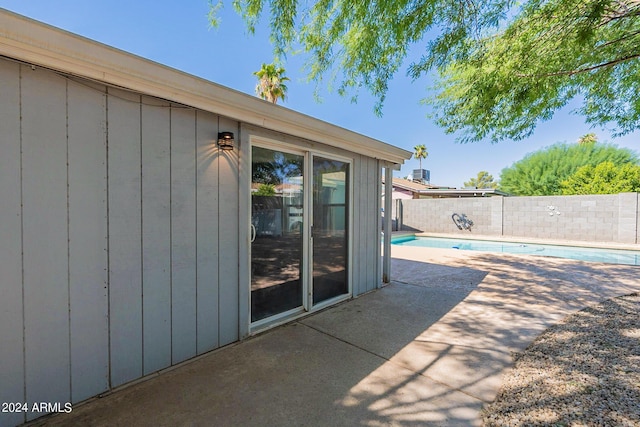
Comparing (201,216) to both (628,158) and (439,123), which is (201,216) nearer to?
(439,123)

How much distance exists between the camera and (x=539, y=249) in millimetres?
10141

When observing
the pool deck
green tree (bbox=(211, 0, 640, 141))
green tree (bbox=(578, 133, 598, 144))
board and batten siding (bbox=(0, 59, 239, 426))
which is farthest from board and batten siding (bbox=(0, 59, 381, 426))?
green tree (bbox=(578, 133, 598, 144))

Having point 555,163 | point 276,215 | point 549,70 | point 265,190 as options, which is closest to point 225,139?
point 265,190

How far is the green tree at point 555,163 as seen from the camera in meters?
17.9

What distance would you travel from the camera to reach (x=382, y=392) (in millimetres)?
2061

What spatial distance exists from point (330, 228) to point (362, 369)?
187cm

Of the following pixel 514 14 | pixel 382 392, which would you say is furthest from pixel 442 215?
pixel 382 392

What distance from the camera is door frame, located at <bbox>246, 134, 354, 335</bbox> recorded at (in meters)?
2.87

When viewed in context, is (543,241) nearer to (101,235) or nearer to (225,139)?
(225,139)

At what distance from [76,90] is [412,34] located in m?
3.49

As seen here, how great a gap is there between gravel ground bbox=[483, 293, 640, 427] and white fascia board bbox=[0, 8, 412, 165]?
2935mm

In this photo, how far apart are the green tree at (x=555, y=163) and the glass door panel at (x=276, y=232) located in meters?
20.9

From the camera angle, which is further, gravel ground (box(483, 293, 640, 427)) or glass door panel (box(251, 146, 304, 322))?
glass door panel (box(251, 146, 304, 322))

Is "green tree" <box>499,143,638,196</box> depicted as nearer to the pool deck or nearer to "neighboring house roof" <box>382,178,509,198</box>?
"neighboring house roof" <box>382,178,509,198</box>
